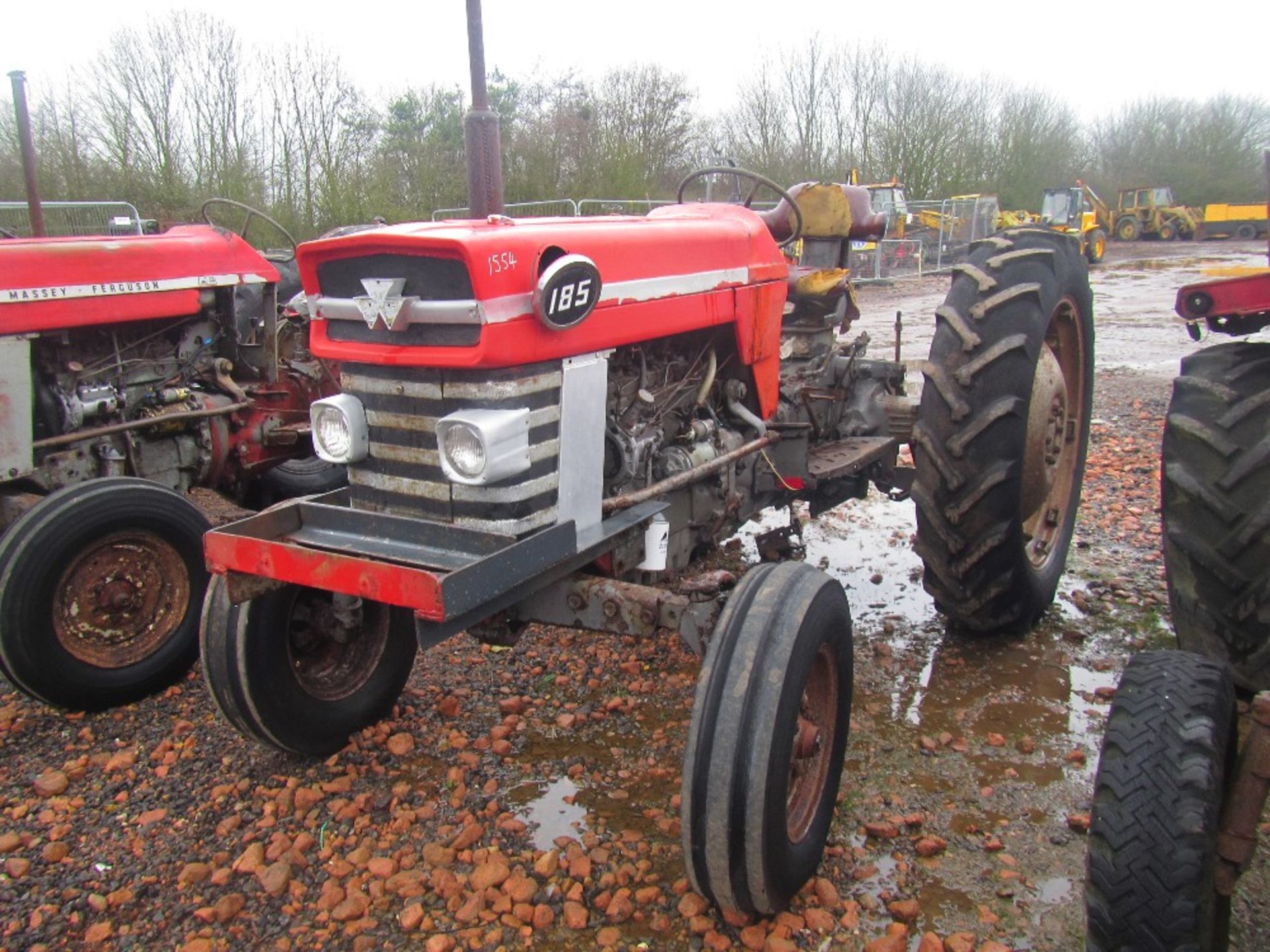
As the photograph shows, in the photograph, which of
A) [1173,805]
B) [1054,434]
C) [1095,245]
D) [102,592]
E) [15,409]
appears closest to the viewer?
[1173,805]

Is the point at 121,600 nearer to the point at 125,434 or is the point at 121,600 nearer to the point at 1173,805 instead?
the point at 125,434

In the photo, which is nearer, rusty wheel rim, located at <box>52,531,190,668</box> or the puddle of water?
the puddle of water

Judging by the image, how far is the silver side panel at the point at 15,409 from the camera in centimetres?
397

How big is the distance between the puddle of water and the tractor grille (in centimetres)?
92

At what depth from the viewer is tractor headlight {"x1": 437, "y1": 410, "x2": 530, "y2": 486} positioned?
234cm

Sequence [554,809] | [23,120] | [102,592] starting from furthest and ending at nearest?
[23,120] → [102,592] → [554,809]

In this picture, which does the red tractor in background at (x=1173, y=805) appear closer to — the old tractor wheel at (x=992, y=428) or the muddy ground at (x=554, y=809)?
the muddy ground at (x=554, y=809)

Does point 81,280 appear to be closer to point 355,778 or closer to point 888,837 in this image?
point 355,778

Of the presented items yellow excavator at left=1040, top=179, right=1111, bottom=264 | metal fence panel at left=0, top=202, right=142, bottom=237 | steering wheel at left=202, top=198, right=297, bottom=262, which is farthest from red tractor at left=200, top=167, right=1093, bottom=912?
yellow excavator at left=1040, top=179, right=1111, bottom=264

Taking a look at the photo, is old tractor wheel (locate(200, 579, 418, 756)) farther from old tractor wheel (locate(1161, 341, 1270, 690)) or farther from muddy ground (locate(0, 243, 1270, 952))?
old tractor wheel (locate(1161, 341, 1270, 690))

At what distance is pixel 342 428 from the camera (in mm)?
2656

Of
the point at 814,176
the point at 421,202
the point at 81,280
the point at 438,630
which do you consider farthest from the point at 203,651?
the point at 814,176

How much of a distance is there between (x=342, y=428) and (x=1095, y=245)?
26004 millimetres

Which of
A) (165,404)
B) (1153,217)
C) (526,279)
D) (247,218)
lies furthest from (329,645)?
(1153,217)
